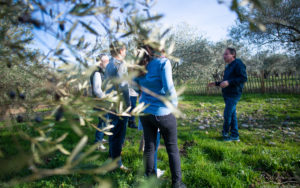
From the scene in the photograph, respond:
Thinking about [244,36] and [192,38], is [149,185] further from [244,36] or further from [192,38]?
[192,38]

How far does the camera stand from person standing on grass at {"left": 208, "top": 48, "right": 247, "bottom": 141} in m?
4.21

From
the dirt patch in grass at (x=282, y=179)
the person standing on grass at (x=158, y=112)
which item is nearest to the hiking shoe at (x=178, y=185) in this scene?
the person standing on grass at (x=158, y=112)

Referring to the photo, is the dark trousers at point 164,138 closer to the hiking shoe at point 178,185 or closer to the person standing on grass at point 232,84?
the hiking shoe at point 178,185

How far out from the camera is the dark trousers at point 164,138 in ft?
7.93

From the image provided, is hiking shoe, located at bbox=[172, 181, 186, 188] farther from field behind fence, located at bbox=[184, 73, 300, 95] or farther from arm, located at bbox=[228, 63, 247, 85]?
field behind fence, located at bbox=[184, 73, 300, 95]

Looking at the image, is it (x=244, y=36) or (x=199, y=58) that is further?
(x=199, y=58)

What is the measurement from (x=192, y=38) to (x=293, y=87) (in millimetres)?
8537

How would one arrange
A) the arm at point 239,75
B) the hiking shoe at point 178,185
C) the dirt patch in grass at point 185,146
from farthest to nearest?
the arm at point 239,75 < the dirt patch in grass at point 185,146 < the hiking shoe at point 178,185

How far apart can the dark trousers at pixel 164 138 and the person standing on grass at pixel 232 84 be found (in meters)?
2.33

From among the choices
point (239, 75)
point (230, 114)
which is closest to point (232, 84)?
point (239, 75)

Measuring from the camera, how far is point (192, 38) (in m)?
16.0

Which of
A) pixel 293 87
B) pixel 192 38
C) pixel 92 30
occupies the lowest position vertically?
pixel 293 87

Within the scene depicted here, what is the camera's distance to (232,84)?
14.1 ft

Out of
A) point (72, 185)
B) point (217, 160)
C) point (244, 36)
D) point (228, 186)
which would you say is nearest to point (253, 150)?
point (217, 160)
